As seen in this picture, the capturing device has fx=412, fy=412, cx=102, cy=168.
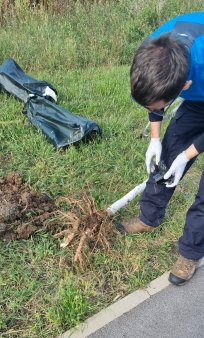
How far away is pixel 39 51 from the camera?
6.04 metres

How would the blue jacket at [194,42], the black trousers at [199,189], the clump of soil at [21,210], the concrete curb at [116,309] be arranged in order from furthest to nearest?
Answer: the clump of soil at [21,210], the black trousers at [199,189], the concrete curb at [116,309], the blue jacket at [194,42]

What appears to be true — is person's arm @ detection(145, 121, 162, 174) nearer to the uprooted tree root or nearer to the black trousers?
the black trousers

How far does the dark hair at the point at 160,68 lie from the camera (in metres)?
1.99

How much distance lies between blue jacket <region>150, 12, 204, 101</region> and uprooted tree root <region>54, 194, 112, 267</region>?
1072mm

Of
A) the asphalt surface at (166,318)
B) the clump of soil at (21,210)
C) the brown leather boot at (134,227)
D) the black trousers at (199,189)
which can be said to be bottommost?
the asphalt surface at (166,318)

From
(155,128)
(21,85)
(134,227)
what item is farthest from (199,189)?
(21,85)

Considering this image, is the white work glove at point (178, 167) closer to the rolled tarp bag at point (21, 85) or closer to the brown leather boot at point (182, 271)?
the brown leather boot at point (182, 271)

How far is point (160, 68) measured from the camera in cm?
198

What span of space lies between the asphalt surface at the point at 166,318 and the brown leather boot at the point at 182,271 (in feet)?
0.17

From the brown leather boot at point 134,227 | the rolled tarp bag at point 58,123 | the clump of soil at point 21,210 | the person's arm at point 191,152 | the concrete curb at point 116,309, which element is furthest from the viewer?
the rolled tarp bag at point 58,123

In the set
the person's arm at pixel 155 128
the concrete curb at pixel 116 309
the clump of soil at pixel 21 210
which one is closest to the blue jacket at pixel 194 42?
the person's arm at pixel 155 128

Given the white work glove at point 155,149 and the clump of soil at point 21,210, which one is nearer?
the white work glove at point 155,149

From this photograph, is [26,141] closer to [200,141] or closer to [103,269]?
[103,269]

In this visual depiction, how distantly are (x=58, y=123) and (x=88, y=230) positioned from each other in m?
1.54
